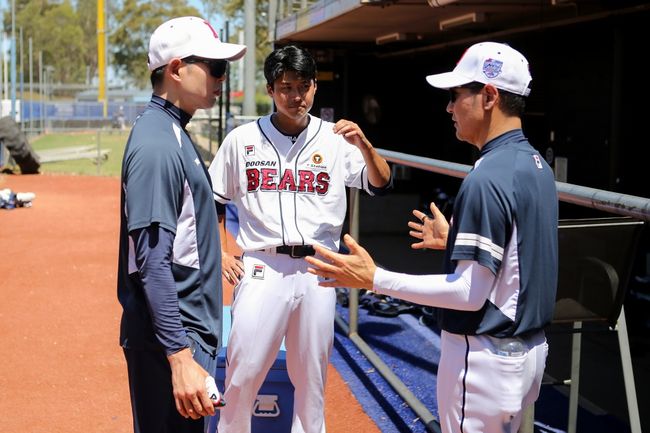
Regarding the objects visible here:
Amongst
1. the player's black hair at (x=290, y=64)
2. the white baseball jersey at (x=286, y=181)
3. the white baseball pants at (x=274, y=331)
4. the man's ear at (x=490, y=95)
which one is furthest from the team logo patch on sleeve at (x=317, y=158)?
the man's ear at (x=490, y=95)

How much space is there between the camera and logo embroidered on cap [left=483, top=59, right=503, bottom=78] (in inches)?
101

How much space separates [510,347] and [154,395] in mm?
1087

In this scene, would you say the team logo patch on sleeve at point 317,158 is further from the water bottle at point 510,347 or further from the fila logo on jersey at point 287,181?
the water bottle at point 510,347

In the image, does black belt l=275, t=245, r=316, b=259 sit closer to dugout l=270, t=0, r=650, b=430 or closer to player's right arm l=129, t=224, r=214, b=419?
player's right arm l=129, t=224, r=214, b=419

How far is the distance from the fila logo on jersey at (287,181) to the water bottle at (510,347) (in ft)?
4.92

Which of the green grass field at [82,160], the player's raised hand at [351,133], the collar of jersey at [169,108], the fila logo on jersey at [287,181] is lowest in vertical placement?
the green grass field at [82,160]

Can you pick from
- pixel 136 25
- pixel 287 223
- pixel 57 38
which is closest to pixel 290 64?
pixel 287 223

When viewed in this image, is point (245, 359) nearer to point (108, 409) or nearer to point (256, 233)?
point (256, 233)

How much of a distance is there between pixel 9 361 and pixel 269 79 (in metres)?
3.57

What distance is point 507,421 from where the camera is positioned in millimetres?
2621

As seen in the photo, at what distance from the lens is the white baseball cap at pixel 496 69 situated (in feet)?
8.38

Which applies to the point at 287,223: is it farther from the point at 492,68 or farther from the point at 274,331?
the point at 492,68

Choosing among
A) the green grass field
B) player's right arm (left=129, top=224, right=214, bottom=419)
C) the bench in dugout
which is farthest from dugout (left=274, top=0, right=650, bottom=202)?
the green grass field

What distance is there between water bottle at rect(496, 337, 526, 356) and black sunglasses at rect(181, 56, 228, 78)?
3.93 feet
